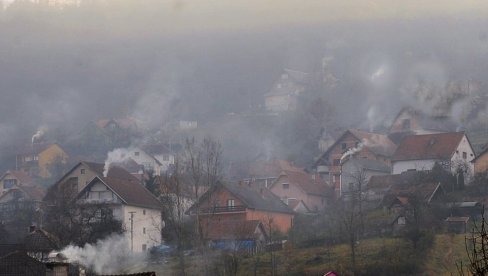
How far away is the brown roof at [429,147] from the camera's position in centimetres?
6469

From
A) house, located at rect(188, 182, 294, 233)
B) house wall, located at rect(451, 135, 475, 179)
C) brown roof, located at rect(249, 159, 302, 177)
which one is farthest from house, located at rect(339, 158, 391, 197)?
house, located at rect(188, 182, 294, 233)

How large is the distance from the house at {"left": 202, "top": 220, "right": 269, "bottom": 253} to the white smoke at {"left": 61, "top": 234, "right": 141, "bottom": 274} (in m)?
4.40

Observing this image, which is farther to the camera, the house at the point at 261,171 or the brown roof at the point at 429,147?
the house at the point at 261,171

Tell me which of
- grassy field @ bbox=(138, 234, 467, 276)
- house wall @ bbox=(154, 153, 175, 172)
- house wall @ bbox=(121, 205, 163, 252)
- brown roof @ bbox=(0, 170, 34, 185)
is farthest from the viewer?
house wall @ bbox=(154, 153, 175, 172)

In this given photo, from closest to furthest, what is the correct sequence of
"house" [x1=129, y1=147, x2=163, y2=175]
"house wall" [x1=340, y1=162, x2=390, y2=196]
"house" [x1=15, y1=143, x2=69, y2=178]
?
"house wall" [x1=340, y1=162, x2=390, y2=196] < "house" [x1=129, y1=147, x2=163, y2=175] < "house" [x1=15, y1=143, x2=69, y2=178]

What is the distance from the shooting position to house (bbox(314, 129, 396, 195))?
238 ft

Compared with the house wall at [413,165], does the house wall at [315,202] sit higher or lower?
lower

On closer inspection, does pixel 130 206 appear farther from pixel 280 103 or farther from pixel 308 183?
pixel 280 103

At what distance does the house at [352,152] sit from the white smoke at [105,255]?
68.3 ft

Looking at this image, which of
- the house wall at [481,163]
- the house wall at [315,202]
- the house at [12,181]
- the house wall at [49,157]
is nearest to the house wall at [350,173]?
the house wall at [315,202]

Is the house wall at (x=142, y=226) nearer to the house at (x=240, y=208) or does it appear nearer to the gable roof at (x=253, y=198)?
the house at (x=240, y=208)

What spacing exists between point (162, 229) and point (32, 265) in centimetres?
2552

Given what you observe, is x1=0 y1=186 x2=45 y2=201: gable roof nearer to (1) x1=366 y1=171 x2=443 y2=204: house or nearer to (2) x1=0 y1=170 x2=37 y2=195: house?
(2) x1=0 y1=170 x2=37 y2=195: house

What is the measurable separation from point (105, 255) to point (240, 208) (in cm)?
1283
